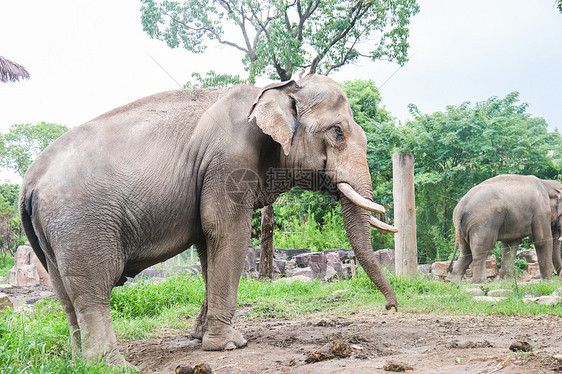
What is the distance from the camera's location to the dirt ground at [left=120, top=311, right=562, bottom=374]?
3.35 m

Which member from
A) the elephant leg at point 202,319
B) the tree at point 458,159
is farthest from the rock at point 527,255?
the elephant leg at point 202,319

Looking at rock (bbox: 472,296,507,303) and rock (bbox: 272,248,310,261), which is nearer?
rock (bbox: 472,296,507,303)

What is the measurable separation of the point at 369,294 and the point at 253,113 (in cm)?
390

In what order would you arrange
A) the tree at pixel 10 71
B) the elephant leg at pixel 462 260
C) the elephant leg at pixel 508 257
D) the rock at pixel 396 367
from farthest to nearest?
the tree at pixel 10 71
the elephant leg at pixel 508 257
the elephant leg at pixel 462 260
the rock at pixel 396 367

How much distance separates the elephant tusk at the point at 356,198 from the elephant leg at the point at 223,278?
0.88 metres

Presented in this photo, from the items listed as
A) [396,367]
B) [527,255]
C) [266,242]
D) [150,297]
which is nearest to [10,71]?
[266,242]

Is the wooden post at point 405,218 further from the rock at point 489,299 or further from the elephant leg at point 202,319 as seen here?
the elephant leg at point 202,319

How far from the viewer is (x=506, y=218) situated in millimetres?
9891

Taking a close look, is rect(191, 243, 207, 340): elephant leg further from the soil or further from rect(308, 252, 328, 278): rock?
rect(308, 252, 328, 278): rock

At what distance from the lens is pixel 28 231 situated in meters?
4.20

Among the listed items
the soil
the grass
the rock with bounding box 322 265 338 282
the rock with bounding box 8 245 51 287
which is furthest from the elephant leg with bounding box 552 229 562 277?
the rock with bounding box 8 245 51 287

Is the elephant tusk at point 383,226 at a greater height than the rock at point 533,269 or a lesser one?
greater

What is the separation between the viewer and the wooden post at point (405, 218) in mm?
8156

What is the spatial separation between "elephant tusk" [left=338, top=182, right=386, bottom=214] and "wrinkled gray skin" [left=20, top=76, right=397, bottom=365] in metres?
0.07
